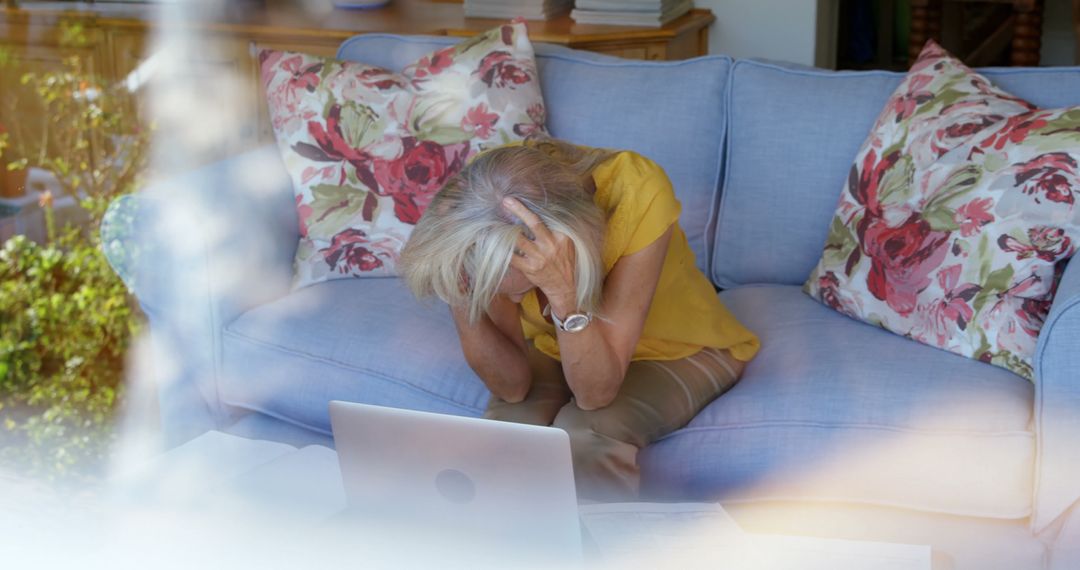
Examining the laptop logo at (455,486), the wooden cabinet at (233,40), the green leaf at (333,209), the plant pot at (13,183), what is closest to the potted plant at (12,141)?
the plant pot at (13,183)

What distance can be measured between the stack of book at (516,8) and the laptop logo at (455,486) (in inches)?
77.8

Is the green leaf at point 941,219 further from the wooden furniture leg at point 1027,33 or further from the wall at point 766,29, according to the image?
the wooden furniture leg at point 1027,33

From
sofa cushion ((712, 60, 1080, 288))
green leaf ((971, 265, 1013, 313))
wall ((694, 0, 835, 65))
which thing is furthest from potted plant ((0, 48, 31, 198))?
green leaf ((971, 265, 1013, 313))

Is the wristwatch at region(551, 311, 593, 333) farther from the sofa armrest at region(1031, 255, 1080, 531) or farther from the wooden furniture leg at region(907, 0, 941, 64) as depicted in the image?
the wooden furniture leg at region(907, 0, 941, 64)

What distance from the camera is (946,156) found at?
64.7 inches

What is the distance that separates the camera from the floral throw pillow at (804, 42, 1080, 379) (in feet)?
4.91

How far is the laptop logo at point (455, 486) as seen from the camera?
1.06m

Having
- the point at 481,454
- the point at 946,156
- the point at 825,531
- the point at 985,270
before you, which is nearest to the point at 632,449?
the point at 825,531

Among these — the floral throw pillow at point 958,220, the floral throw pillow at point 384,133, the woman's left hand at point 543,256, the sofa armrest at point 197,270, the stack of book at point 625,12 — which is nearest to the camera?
the woman's left hand at point 543,256

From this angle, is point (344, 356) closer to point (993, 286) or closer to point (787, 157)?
point (787, 157)

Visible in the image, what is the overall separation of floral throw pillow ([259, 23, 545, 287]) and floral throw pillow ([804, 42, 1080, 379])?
59 centimetres

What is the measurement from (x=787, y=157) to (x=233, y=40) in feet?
5.48

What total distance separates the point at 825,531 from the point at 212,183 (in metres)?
1.13

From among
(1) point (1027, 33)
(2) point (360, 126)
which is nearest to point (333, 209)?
(2) point (360, 126)
